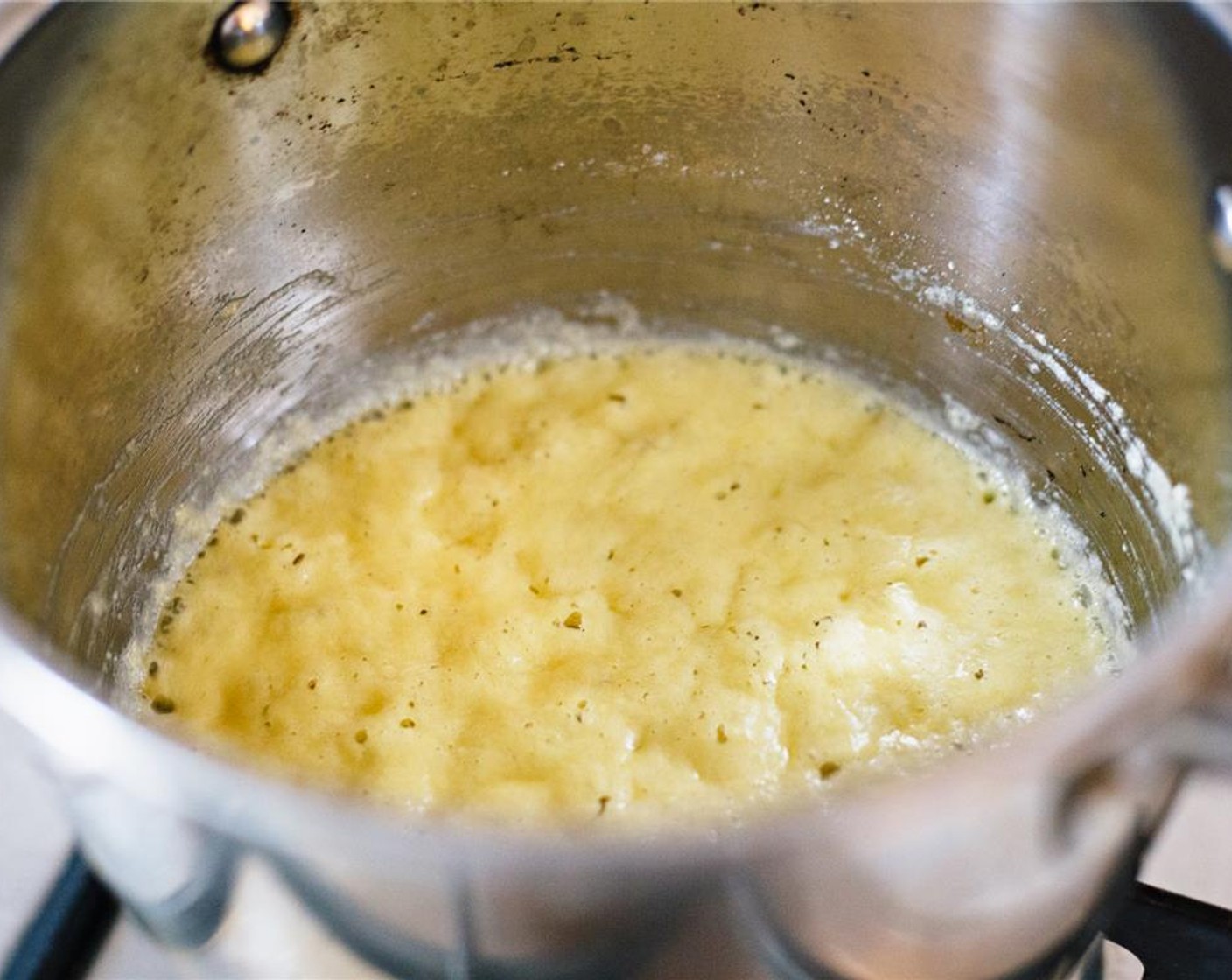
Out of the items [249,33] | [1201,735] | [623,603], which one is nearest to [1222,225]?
[1201,735]

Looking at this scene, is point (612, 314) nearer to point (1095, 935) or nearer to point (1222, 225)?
point (1222, 225)

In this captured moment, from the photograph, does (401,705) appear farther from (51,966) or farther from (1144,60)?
(1144,60)

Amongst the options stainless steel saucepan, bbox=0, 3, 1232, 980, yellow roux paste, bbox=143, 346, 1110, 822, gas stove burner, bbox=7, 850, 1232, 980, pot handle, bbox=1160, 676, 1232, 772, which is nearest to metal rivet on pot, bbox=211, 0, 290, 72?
Result: stainless steel saucepan, bbox=0, 3, 1232, 980

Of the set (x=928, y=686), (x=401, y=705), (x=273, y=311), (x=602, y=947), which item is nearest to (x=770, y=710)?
(x=928, y=686)

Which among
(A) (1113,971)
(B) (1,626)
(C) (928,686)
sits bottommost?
(A) (1113,971)

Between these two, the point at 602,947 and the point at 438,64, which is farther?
the point at 438,64

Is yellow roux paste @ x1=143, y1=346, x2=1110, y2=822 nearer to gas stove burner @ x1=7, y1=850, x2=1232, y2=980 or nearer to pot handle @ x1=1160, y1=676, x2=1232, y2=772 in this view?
gas stove burner @ x1=7, y1=850, x2=1232, y2=980

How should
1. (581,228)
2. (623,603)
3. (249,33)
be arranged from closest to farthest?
(249,33), (623,603), (581,228)
